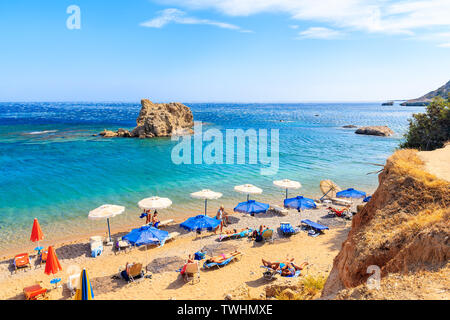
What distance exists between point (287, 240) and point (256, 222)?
3080 mm

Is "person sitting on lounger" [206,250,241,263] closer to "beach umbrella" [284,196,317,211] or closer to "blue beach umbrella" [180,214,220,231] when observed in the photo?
"blue beach umbrella" [180,214,220,231]

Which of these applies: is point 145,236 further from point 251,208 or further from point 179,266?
point 251,208

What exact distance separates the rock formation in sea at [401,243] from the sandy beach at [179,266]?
123 inches

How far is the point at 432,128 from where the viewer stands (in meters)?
18.3

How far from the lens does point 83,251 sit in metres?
13.8

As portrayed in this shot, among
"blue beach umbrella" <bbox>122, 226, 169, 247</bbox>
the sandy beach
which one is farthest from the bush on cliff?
"blue beach umbrella" <bbox>122, 226, 169, 247</bbox>

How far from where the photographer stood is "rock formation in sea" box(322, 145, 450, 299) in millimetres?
4566

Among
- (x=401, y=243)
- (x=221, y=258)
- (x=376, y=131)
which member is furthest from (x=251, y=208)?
(x=376, y=131)

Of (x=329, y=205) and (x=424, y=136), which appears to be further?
(x=329, y=205)

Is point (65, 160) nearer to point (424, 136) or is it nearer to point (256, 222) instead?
point (256, 222)

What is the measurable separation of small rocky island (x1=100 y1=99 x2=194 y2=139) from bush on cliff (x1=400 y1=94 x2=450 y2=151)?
4686 cm
